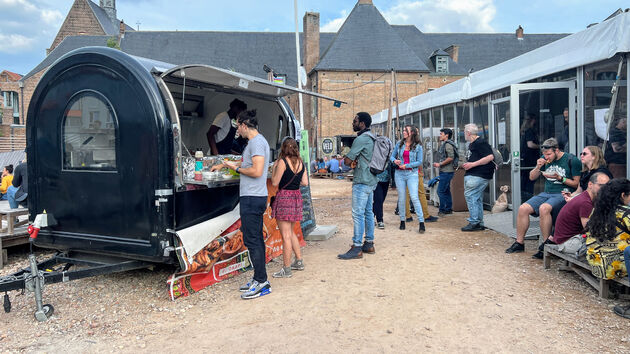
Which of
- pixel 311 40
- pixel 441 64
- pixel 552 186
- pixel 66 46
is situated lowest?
pixel 552 186

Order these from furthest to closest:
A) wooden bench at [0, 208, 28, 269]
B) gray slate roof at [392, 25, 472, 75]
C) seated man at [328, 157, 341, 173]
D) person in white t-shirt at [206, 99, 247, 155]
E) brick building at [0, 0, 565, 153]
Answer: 1. gray slate roof at [392, 25, 472, 75]
2. brick building at [0, 0, 565, 153]
3. seated man at [328, 157, 341, 173]
4. wooden bench at [0, 208, 28, 269]
5. person in white t-shirt at [206, 99, 247, 155]

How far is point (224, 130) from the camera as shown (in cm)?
670

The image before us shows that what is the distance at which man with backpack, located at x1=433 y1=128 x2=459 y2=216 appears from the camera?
9016 mm

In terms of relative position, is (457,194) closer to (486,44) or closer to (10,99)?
(486,44)

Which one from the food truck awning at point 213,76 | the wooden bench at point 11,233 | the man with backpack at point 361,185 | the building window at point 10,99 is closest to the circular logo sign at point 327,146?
the wooden bench at point 11,233

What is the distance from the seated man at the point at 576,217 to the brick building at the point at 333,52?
29544 mm

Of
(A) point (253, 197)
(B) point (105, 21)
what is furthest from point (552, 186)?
(B) point (105, 21)

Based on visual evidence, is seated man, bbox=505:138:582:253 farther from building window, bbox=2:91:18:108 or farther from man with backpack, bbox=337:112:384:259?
building window, bbox=2:91:18:108

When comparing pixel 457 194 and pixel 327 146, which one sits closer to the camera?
pixel 457 194

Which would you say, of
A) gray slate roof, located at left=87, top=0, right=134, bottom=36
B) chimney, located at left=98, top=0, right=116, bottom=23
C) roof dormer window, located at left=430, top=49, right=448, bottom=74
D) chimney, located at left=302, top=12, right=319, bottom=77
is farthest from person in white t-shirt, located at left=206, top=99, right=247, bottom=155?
chimney, located at left=98, top=0, right=116, bottom=23

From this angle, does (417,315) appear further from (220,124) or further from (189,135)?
(189,135)

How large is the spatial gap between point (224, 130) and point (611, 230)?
483 cm

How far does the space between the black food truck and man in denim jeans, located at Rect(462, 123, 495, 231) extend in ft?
14.0

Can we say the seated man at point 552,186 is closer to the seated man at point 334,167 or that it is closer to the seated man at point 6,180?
the seated man at point 6,180
